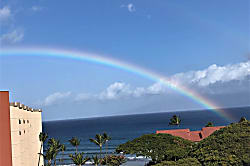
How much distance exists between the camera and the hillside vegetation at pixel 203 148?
20.3 metres

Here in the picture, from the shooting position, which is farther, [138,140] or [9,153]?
[138,140]

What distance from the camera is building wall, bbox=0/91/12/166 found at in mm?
21531

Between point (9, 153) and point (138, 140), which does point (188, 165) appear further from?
point (9, 153)

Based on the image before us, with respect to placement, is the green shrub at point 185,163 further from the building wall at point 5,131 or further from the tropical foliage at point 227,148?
the building wall at point 5,131

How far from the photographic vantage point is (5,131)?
21.8 metres

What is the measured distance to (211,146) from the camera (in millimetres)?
21828

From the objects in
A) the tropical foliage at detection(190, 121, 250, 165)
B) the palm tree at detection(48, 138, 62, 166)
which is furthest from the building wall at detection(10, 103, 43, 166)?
the tropical foliage at detection(190, 121, 250, 165)

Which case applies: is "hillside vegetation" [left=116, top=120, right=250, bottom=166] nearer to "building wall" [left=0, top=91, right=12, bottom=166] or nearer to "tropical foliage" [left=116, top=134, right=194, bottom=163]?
"tropical foliage" [left=116, top=134, right=194, bottom=163]

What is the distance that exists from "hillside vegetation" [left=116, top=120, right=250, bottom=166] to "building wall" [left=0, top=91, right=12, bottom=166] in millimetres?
9919

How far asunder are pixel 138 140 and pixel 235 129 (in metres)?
8.67

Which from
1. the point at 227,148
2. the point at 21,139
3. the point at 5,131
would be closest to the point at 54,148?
the point at 21,139

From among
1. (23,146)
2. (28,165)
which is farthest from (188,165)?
(28,165)

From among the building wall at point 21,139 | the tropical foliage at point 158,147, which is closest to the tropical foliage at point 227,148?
the tropical foliage at point 158,147

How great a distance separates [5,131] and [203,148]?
15250 mm
